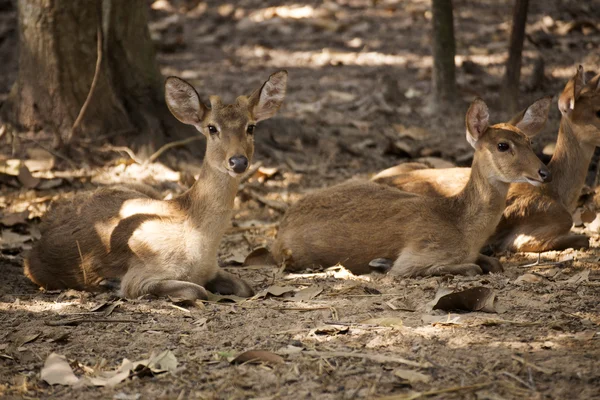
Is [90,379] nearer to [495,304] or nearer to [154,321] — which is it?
[154,321]

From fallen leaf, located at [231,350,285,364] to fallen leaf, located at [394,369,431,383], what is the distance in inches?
26.9

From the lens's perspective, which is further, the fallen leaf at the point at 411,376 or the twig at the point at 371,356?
the twig at the point at 371,356

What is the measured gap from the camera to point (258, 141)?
10797 mm

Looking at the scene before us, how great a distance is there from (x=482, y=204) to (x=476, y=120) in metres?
0.73

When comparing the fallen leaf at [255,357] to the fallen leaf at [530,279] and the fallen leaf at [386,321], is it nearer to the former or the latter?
the fallen leaf at [386,321]

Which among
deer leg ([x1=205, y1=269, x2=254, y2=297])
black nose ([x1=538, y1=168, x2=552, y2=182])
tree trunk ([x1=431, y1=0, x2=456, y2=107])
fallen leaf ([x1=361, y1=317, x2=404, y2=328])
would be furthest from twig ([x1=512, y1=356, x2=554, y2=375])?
tree trunk ([x1=431, y1=0, x2=456, y2=107])

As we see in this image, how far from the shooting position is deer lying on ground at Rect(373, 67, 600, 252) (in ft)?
26.1

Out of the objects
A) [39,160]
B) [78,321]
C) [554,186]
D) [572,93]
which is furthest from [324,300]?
[39,160]

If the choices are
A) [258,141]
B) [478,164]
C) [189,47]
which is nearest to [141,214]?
[478,164]

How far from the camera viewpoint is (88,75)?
954 centimetres

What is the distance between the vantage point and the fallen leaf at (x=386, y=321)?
5.45 meters

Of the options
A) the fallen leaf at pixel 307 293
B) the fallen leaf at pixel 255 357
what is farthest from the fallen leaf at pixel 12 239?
the fallen leaf at pixel 255 357

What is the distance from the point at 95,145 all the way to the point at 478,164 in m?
4.44

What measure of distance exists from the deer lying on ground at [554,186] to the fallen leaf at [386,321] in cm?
276
